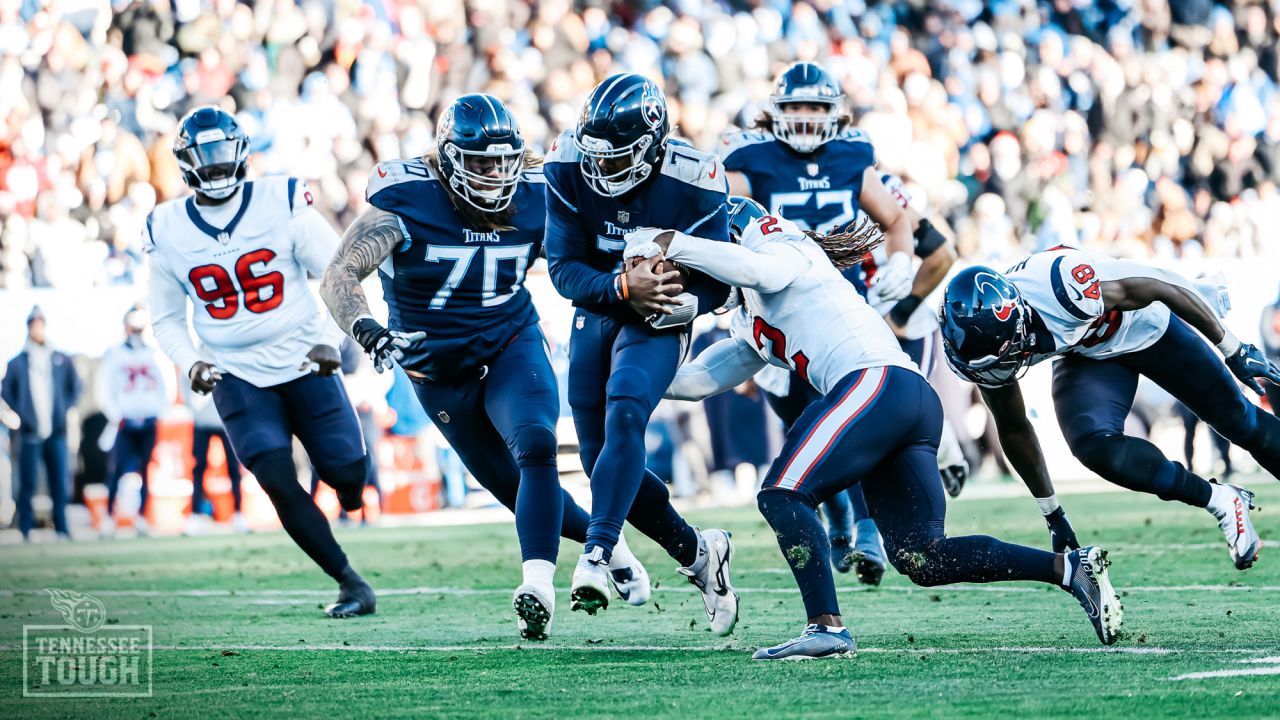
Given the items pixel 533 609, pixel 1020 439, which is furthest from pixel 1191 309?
pixel 533 609

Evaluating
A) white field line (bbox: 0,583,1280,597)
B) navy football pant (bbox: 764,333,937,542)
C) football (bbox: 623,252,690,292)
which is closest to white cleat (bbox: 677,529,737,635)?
football (bbox: 623,252,690,292)

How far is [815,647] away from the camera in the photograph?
5199mm

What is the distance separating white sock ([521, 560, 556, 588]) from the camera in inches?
227

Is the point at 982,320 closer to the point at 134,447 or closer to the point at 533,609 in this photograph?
the point at 533,609

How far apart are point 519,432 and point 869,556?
86.1 inches

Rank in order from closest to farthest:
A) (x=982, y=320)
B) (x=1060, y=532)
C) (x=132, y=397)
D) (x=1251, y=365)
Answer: (x=982, y=320), (x=1251, y=365), (x=1060, y=532), (x=132, y=397)

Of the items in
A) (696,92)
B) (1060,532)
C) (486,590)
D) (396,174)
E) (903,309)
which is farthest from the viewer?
(696,92)

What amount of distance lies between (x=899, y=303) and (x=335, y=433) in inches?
113

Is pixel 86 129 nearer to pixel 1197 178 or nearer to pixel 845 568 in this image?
pixel 845 568

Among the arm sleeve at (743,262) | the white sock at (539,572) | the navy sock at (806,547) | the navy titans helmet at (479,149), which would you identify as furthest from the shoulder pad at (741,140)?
the navy sock at (806,547)

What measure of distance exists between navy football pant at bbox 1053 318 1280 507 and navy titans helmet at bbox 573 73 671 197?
1883mm

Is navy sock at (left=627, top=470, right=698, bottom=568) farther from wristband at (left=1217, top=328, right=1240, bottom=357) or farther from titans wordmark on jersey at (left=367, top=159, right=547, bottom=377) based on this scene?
wristband at (left=1217, top=328, right=1240, bottom=357)

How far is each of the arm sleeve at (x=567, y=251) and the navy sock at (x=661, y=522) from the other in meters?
0.68

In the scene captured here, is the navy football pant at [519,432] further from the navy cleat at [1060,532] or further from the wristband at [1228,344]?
the wristband at [1228,344]
